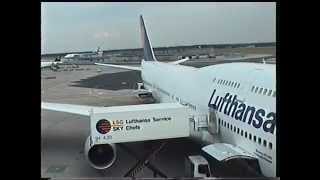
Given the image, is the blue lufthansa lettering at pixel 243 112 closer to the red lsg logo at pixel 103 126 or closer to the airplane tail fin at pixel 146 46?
the red lsg logo at pixel 103 126

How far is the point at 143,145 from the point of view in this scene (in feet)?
30.1

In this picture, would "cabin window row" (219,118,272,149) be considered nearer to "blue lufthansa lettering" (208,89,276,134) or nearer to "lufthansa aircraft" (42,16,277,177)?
"lufthansa aircraft" (42,16,277,177)

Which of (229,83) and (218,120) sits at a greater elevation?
(229,83)

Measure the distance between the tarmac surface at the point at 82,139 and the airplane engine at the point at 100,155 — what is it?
456 mm

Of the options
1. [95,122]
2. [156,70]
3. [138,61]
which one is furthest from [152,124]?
[138,61]

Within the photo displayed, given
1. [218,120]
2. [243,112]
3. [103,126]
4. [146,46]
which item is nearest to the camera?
[243,112]

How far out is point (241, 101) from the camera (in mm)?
7863

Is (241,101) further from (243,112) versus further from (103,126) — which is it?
(103,126)

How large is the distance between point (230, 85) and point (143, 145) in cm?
227

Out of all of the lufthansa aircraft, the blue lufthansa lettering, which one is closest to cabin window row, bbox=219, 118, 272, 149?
the lufthansa aircraft

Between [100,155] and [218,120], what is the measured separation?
8.43ft

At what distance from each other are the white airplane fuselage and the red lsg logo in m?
2.28

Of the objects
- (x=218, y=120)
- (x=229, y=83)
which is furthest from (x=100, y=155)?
(x=229, y=83)
